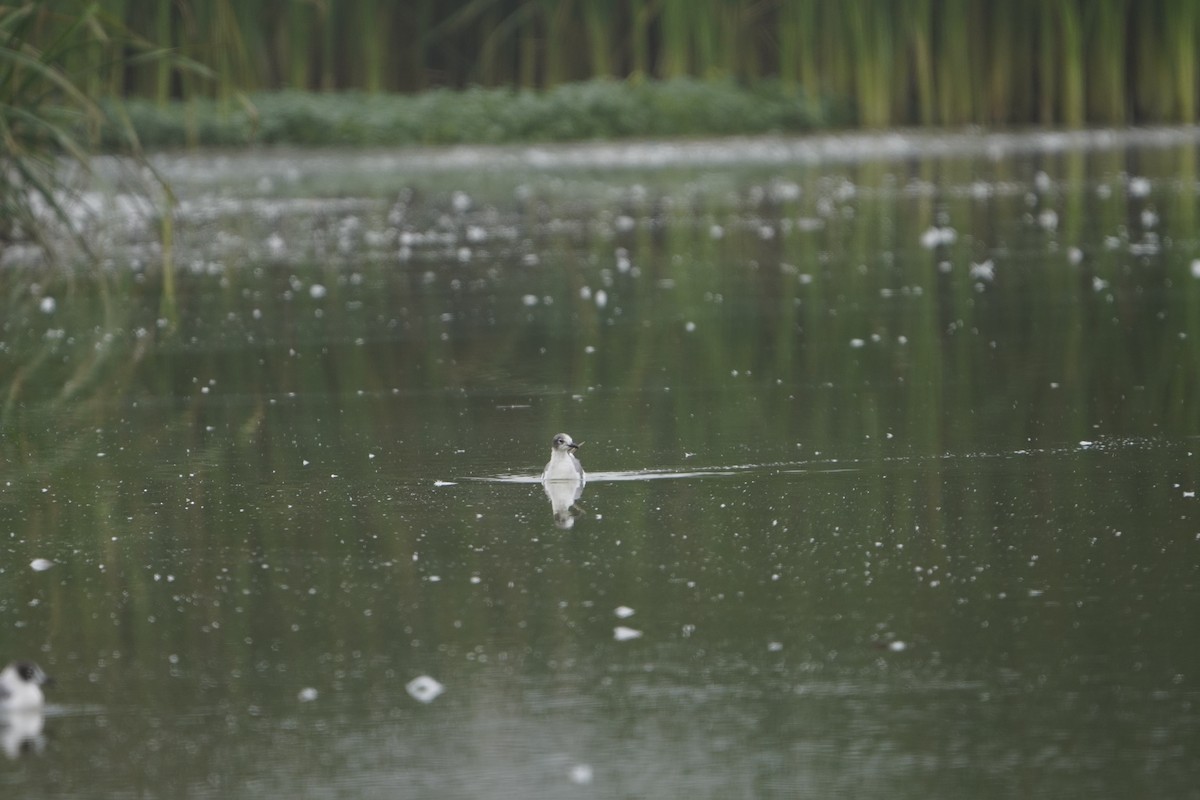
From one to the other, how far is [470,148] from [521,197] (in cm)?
628

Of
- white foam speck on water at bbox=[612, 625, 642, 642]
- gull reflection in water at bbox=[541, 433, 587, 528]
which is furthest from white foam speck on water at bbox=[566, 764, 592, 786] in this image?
gull reflection in water at bbox=[541, 433, 587, 528]

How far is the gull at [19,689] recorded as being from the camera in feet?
13.4

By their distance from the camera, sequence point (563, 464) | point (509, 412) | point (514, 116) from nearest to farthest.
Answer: point (563, 464) → point (509, 412) → point (514, 116)

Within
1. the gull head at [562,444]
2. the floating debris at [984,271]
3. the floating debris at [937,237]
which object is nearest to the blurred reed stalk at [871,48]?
the floating debris at [937,237]

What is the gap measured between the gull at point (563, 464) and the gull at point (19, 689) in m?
2.29

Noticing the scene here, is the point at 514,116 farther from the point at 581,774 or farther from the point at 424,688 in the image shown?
the point at 581,774

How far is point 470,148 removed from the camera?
88.4 ft

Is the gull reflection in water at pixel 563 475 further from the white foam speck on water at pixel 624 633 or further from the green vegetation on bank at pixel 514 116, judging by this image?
the green vegetation on bank at pixel 514 116

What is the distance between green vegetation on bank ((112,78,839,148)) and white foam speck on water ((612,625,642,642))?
22485mm

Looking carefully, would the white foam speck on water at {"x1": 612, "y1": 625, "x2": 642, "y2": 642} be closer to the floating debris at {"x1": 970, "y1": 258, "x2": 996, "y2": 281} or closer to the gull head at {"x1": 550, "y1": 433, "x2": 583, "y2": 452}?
the gull head at {"x1": 550, "y1": 433, "x2": 583, "y2": 452}

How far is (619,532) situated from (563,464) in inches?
24.2

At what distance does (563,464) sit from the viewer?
6.18 metres

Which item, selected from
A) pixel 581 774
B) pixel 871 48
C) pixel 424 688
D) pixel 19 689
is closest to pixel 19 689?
pixel 19 689

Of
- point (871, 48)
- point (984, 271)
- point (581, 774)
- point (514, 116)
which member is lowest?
point (581, 774)
